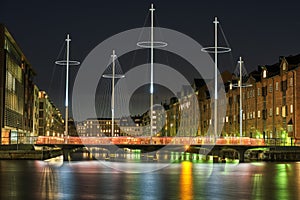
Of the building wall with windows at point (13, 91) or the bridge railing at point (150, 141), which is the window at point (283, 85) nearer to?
the bridge railing at point (150, 141)

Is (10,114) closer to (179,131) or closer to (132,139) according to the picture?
(132,139)

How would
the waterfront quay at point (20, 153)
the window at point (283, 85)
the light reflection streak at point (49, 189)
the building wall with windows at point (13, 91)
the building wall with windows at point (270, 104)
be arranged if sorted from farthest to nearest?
the window at point (283, 85), the building wall with windows at point (13, 91), the building wall with windows at point (270, 104), the waterfront quay at point (20, 153), the light reflection streak at point (49, 189)

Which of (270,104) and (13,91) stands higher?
(13,91)

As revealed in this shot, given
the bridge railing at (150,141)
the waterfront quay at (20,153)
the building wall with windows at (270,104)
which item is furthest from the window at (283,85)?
the waterfront quay at (20,153)

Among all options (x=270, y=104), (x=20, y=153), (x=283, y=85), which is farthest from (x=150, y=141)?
(x=270, y=104)

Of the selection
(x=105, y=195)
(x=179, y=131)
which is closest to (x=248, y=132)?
(x=179, y=131)

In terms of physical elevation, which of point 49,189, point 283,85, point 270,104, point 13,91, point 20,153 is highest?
point 283,85

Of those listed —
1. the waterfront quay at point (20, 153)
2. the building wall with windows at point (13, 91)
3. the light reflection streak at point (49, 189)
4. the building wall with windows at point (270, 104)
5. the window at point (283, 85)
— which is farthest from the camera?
the window at point (283, 85)

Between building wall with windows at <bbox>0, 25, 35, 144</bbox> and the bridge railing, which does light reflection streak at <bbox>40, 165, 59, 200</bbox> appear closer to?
the bridge railing

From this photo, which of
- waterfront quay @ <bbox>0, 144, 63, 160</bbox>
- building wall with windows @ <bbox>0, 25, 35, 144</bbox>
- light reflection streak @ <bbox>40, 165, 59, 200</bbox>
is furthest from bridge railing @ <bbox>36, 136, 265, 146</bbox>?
light reflection streak @ <bbox>40, 165, 59, 200</bbox>

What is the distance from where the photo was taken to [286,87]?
94.8m

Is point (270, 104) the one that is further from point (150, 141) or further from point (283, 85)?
point (150, 141)

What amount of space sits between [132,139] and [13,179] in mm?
33736

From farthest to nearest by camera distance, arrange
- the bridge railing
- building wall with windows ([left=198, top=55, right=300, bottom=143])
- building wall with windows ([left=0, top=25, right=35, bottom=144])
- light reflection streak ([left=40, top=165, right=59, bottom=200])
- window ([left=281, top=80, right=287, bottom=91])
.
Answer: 1. window ([left=281, top=80, right=287, bottom=91])
2. building wall with windows ([left=0, top=25, right=35, bottom=144])
3. building wall with windows ([left=198, top=55, right=300, bottom=143])
4. the bridge railing
5. light reflection streak ([left=40, top=165, right=59, bottom=200])
